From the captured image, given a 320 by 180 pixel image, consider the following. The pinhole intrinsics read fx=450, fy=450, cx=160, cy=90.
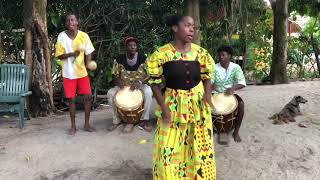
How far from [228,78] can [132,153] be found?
1.60 m

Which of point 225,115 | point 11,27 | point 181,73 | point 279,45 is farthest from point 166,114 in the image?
point 279,45

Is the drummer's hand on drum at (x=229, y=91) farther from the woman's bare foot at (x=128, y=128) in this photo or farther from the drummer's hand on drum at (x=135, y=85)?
the woman's bare foot at (x=128, y=128)

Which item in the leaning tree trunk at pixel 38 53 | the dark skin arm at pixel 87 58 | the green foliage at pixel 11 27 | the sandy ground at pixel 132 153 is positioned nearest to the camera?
the sandy ground at pixel 132 153

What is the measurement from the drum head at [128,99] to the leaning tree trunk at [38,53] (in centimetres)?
238

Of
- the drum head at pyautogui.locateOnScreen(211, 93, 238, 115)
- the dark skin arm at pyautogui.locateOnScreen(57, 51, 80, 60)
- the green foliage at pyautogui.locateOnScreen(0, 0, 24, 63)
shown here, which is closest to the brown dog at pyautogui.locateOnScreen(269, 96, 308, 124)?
the drum head at pyautogui.locateOnScreen(211, 93, 238, 115)

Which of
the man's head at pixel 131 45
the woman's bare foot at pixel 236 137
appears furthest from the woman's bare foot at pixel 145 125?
the woman's bare foot at pixel 236 137

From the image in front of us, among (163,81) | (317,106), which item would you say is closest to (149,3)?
(317,106)

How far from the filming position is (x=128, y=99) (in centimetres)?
647

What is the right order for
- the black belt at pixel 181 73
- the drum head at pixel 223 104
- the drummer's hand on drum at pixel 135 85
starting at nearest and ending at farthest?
the black belt at pixel 181 73
the drum head at pixel 223 104
the drummer's hand on drum at pixel 135 85

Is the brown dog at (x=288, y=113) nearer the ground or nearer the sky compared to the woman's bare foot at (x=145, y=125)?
nearer the sky

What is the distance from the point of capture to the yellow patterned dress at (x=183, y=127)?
3973mm

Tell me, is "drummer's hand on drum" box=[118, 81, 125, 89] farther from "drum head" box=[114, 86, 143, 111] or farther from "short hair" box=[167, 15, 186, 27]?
"short hair" box=[167, 15, 186, 27]

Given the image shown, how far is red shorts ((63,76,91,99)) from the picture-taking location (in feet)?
20.7

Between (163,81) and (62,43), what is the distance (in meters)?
2.63
